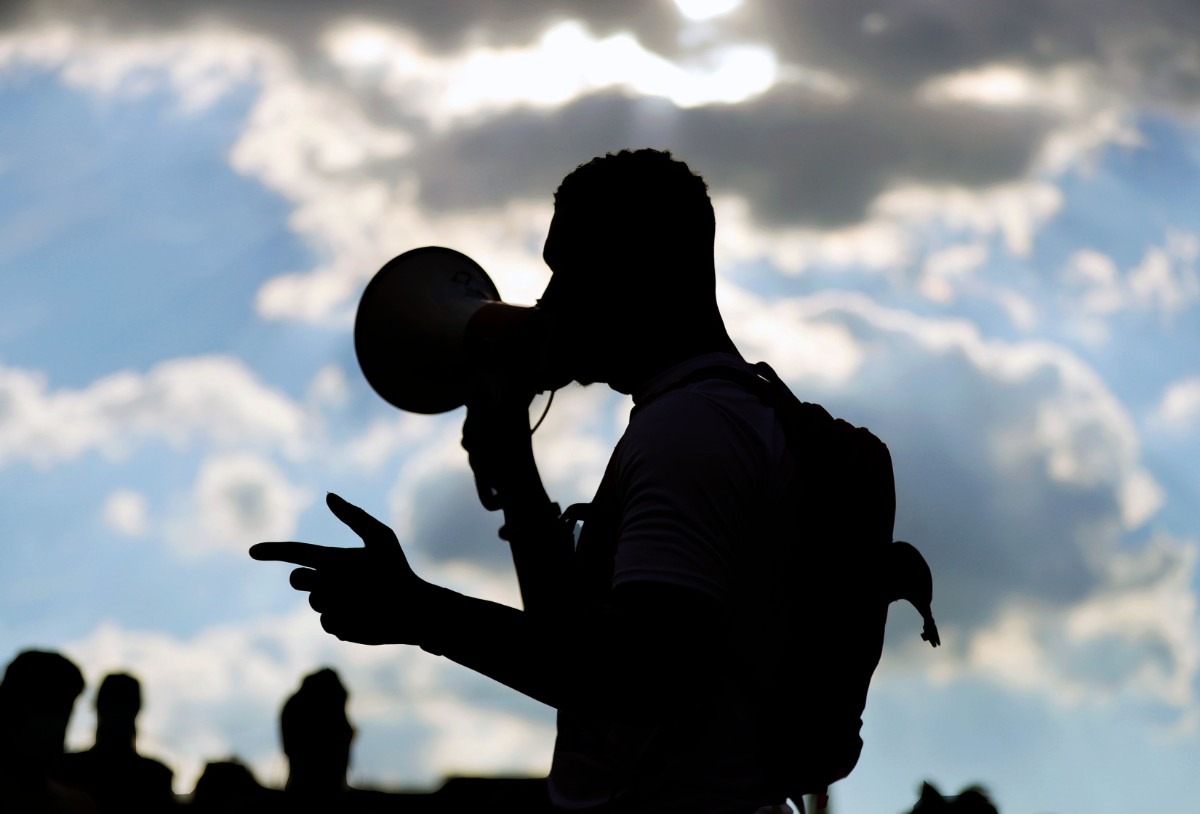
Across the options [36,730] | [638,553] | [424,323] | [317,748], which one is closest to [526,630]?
[638,553]

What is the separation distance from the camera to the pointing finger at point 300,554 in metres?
2.47

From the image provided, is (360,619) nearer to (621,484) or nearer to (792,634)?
(621,484)

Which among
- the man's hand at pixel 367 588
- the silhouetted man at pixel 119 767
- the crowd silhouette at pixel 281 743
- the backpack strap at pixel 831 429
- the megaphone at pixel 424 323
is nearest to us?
the man's hand at pixel 367 588

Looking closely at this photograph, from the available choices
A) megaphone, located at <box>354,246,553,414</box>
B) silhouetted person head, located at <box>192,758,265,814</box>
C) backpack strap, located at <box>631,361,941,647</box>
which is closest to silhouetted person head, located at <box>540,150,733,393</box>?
backpack strap, located at <box>631,361,941,647</box>

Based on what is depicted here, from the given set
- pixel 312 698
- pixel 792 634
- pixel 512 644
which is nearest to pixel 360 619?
pixel 512 644

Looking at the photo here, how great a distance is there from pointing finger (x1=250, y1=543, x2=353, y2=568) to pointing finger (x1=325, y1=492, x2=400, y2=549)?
0.14 ft

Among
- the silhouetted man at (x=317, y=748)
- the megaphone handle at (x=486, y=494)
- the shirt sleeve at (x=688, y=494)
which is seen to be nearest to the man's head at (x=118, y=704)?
the silhouetted man at (x=317, y=748)

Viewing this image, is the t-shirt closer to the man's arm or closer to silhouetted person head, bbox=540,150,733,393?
the man's arm

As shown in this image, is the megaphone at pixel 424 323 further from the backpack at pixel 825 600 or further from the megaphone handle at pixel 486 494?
the backpack at pixel 825 600

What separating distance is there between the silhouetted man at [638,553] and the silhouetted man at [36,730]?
5391mm

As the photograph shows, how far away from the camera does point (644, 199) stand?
3020 millimetres

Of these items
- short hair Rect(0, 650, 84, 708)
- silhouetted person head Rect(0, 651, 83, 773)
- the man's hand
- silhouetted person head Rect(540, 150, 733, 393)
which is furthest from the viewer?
short hair Rect(0, 650, 84, 708)

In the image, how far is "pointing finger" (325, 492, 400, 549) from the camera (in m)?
2.48

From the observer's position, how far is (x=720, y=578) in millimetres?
2525
